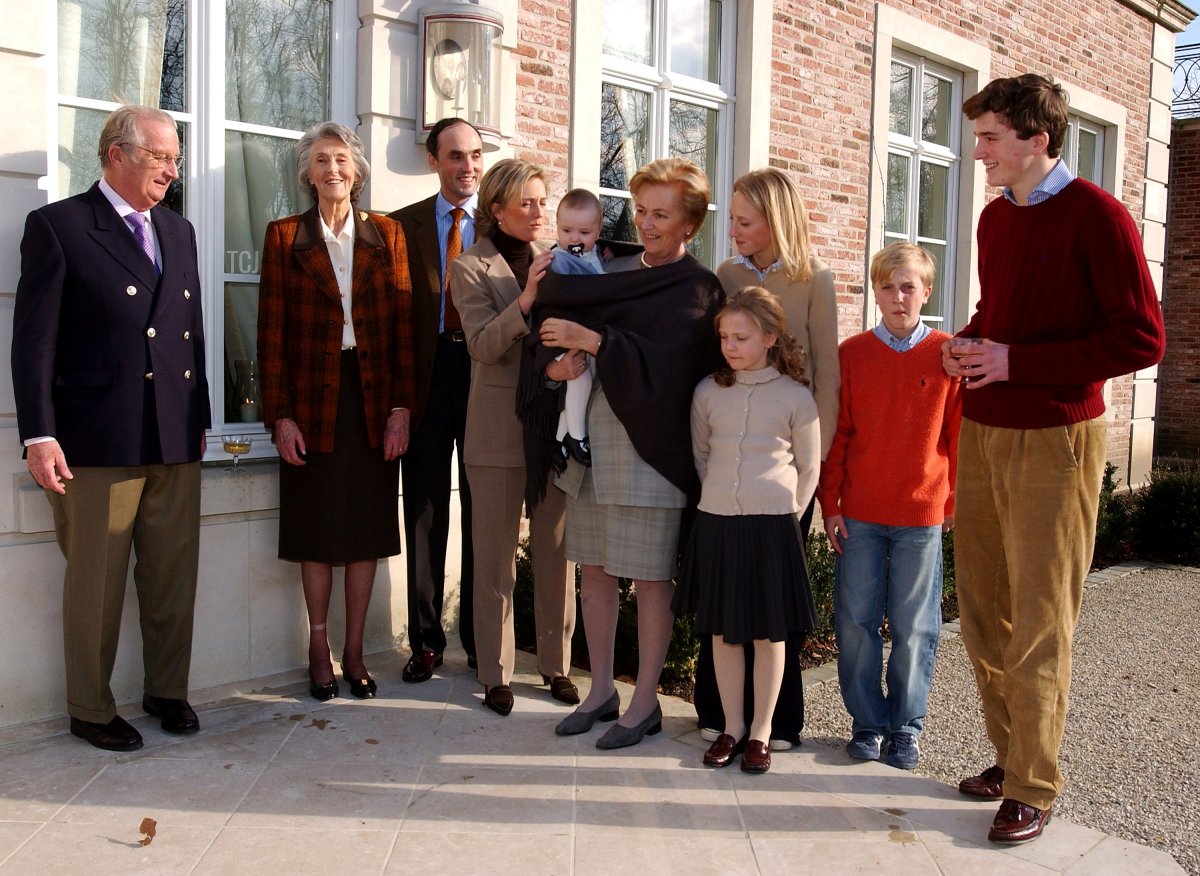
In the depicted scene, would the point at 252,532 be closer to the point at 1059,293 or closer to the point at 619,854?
the point at 619,854

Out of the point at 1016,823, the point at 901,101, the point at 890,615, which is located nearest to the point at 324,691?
the point at 890,615

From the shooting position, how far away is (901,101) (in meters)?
8.49

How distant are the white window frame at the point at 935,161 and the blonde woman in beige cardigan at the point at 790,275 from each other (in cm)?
462

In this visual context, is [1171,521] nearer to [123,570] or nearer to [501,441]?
[501,441]

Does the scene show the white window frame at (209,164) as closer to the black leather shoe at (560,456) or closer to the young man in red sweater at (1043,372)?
the black leather shoe at (560,456)

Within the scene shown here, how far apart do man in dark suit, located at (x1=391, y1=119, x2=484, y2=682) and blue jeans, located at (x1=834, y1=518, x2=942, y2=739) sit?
1658 millimetres

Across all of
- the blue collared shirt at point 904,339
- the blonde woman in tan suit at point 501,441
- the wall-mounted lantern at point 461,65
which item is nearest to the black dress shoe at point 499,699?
the blonde woman in tan suit at point 501,441

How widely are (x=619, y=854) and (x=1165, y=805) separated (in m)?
1.99

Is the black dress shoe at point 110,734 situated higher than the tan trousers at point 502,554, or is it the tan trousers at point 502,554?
the tan trousers at point 502,554

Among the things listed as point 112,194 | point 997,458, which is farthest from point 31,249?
point 997,458

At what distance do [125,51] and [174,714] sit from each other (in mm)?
2514

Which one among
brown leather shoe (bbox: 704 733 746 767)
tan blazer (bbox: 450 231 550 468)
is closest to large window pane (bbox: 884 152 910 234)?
tan blazer (bbox: 450 231 550 468)

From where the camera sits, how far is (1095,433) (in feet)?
10.6

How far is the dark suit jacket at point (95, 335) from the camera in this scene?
3564 millimetres
